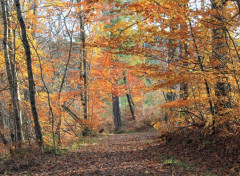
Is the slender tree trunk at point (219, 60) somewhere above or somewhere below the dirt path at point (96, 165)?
above

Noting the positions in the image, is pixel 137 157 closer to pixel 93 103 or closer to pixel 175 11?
pixel 175 11

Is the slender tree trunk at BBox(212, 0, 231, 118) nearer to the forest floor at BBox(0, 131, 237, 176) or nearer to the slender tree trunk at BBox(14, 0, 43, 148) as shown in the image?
the forest floor at BBox(0, 131, 237, 176)

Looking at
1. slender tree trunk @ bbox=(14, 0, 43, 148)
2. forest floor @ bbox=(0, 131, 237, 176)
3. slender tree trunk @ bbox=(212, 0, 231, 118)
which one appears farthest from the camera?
slender tree trunk @ bbox=(14, 0, 43, 148)

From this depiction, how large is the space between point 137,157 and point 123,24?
14.8ft

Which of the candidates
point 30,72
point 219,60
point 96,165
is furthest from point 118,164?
point 30,72

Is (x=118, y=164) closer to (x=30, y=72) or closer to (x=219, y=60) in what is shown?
(x=219, y=60)

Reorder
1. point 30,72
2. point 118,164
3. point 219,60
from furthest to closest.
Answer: point 30,72 → point 118,164 → point 219,60

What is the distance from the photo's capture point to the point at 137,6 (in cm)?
546

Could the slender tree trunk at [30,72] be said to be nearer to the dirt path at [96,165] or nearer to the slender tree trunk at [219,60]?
the dirt path at [96,165]

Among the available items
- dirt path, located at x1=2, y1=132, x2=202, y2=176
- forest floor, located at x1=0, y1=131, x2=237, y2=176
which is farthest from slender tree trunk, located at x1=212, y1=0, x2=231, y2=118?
dirt path, located at x1=2, y1=132, x2=202, y2=176

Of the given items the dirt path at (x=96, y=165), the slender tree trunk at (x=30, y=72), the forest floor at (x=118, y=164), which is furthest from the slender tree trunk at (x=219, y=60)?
the slender tree trunk at (x=30, y=72)

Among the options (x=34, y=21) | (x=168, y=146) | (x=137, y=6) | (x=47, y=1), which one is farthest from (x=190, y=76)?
(x=34, y=21)

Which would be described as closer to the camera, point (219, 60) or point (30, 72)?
point (219, 60)

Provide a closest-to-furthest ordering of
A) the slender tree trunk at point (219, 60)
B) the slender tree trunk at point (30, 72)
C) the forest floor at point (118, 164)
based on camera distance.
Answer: the forest floor at point (118, 164), the slender tree trunk at point (219, 60), the slender tree trunk at point (30, 72)
